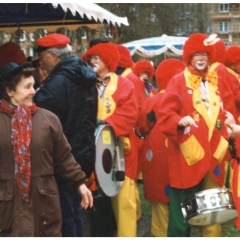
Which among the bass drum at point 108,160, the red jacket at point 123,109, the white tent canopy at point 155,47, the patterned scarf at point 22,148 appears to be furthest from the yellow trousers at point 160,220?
the white tent canopy at point 155,47

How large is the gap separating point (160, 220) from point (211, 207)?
1932 millimetres

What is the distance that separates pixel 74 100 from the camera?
18.6 feet

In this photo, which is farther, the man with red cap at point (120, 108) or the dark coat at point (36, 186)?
the man with red cap at point (120, 108)

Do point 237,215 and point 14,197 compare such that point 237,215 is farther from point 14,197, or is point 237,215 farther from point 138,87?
point 138,87

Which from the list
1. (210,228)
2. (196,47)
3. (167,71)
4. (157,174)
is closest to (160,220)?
(157,174)

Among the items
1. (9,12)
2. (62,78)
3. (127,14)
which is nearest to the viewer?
(62,78)

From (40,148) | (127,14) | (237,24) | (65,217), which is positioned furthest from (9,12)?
(237,24)

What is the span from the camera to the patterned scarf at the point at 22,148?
14.6ft

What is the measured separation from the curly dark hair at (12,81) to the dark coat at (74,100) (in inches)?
31.0

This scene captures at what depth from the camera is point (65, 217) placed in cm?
567

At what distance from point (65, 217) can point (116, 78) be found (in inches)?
80.2

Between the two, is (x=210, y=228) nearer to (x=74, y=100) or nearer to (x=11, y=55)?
(x=74, y=100)

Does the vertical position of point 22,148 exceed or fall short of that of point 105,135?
it exceeds it

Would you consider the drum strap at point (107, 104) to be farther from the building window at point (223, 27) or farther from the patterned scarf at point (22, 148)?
the building window at point (223, 27)
